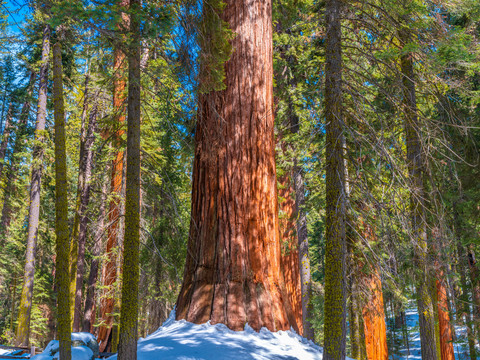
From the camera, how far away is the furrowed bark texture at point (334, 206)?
461 cm

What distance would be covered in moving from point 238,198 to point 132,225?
1669 millimetres

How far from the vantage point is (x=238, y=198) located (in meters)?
5.63

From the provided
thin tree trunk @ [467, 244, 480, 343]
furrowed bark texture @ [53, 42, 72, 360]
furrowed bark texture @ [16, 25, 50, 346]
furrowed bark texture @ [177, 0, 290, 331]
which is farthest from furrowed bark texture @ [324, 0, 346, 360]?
furrowed bark texture @ [16, 25, 50, 346]

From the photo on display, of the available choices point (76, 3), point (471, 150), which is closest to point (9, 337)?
point (76, 3)

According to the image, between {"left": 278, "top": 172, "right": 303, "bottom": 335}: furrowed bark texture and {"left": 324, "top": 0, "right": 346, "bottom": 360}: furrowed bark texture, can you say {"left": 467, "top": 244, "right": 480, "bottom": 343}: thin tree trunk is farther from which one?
{"left": 324, "top": 0, "right": 346, "bottom": 360}: furrowed bark texture

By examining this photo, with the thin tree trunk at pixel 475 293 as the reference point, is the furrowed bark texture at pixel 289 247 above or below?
above

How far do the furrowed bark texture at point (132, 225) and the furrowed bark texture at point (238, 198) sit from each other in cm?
109

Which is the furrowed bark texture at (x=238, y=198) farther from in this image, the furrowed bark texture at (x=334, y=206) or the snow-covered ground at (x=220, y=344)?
the furrowed bark texture at (x=334, y=206)

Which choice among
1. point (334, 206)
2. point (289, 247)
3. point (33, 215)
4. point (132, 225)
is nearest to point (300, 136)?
point (289, 247)

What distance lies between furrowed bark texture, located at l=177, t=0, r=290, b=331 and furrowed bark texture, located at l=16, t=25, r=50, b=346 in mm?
9634

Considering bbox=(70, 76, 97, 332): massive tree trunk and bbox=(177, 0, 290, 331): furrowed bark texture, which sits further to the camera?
bbox=(70, 76, 97, 332): massive tree trunk

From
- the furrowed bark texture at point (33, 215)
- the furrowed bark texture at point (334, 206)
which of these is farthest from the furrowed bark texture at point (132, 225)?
the furrowed bark texture at point (33, 215)

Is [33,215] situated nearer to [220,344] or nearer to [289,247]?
[289,247]

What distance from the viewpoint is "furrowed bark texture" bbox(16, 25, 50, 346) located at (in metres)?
13.0
